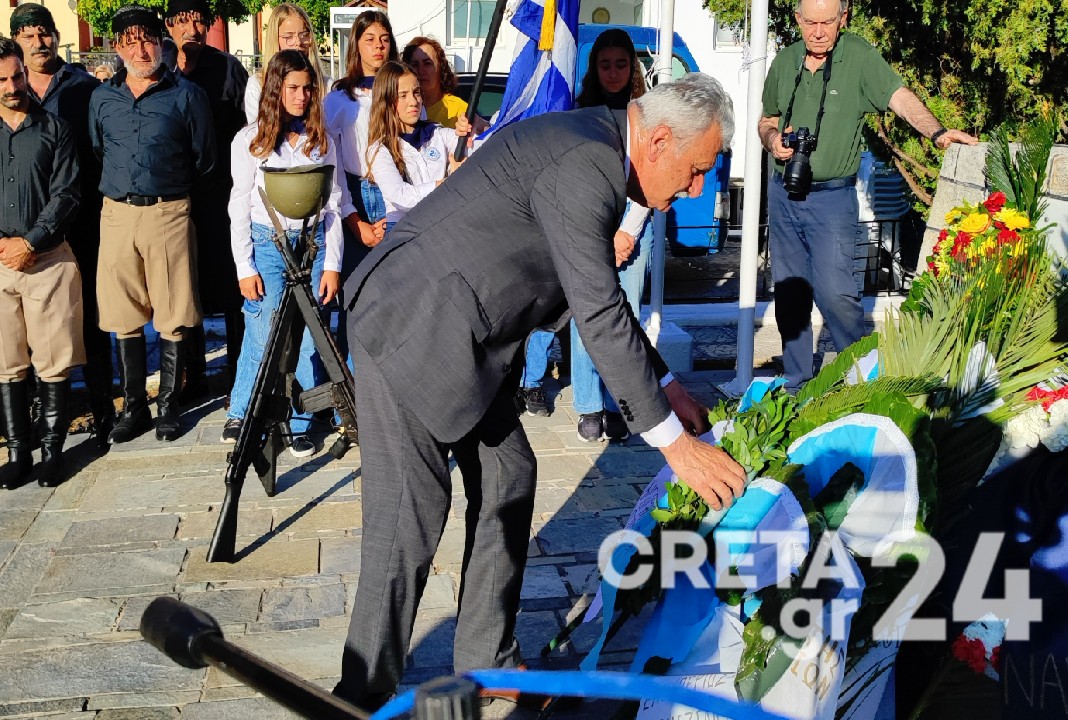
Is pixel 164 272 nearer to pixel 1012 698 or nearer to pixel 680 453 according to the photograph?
pixel 680 453

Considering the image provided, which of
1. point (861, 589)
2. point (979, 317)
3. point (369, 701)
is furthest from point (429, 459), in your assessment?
point (979, 317)

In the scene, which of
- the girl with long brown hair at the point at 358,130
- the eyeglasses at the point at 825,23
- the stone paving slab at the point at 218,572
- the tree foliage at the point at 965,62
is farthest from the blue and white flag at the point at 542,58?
the tree foliage at the point at 965,62

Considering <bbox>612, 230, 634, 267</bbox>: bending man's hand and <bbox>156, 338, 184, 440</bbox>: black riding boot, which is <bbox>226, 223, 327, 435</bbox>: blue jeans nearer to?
<bbox>156, 338, 184, 440</bbox>: black riding boot

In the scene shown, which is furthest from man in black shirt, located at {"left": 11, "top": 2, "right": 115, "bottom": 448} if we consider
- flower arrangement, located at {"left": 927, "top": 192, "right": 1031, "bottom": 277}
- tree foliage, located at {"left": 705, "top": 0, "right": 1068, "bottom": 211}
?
A: tree foliage, located at {"left": 705, "top": 0, "right": 1068, "bottom": 211}

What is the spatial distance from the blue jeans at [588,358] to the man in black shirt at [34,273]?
259 cm

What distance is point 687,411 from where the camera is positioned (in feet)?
10.6

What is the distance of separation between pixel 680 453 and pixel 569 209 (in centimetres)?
66

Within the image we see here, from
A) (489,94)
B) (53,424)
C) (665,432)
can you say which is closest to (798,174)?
(665,432)

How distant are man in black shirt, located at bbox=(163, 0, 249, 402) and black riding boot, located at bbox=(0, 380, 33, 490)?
1100 millimetres

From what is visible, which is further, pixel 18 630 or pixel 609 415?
pixel 609 415

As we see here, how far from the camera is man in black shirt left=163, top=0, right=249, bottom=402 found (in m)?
6.44

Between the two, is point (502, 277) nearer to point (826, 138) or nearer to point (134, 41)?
point (826, 138)

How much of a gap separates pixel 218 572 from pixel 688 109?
2.74 metres

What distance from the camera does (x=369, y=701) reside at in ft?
10.3
